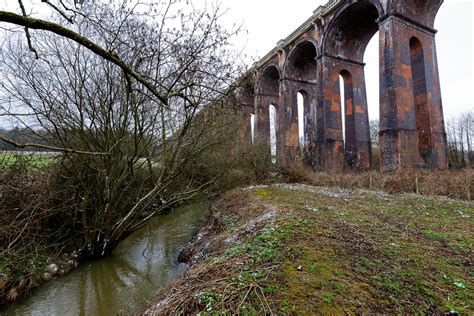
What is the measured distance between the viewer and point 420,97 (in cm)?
1216

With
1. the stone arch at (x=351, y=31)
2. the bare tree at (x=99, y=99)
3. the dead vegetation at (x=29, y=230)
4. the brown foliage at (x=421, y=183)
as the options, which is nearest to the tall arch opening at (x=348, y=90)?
the stone arch at (x=351, y=31)

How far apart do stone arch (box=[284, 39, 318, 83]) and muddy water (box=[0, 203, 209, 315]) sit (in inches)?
644

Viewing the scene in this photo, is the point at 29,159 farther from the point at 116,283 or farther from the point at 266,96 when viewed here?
the point at 266,96

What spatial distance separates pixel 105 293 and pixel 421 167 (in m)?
12.8

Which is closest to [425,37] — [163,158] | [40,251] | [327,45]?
[327,45]

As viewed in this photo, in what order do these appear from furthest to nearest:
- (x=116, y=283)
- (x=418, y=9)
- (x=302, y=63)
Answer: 1. (x=302, y=63)
2. (x=418, y=9)
3. (x=116, y=283)

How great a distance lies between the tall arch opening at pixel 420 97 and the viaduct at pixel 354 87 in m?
0.04

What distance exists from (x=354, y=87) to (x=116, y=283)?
16499mm

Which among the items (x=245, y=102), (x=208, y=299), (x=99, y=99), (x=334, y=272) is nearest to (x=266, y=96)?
(x=245, y=102)

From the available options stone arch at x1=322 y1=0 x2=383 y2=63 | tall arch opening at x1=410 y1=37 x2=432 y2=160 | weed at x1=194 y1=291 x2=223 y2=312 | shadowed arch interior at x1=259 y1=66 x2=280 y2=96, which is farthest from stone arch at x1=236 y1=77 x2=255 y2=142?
tall arch opening at x1=410 y1=37 x2=432 y2=160

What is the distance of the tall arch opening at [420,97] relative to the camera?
11883mm

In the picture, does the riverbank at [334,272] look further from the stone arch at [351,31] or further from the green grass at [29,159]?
the stone arch at [351,31]

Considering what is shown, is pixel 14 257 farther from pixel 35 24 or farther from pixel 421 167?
pixel 421 167

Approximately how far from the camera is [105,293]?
4.02m
